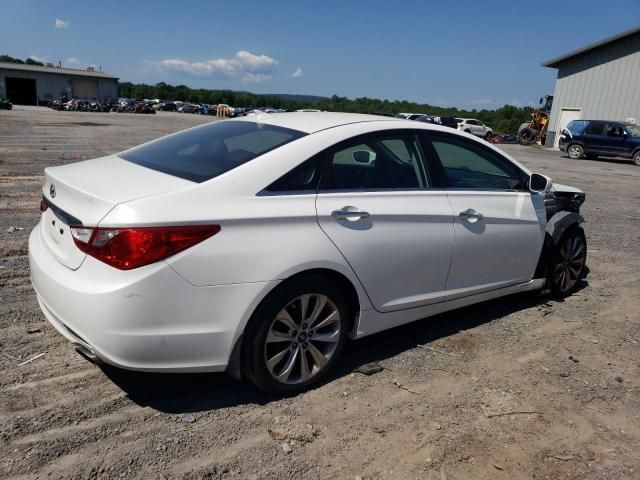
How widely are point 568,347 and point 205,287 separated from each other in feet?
9.89

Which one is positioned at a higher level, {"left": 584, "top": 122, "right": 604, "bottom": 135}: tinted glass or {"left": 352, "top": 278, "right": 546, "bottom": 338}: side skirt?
{"left": 584, "top": 122, "right": 604, "bottom": 135}: tinted glass

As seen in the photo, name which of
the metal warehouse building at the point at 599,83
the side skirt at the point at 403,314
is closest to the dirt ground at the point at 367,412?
the side skirt at the point at 403,314

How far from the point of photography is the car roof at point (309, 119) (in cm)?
356

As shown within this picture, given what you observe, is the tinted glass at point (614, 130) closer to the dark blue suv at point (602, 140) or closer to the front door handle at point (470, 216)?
the dark blue suv at point (602, 140)

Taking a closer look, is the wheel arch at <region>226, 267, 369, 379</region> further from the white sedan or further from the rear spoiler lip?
the rear spoiler lip

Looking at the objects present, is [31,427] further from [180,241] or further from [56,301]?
[180,241]

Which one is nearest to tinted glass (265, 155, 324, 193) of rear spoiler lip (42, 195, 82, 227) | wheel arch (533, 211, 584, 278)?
rear spoiler lip (42, 195, 82, 227)

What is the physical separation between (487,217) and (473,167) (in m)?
0.55

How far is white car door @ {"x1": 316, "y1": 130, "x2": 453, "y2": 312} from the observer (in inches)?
130

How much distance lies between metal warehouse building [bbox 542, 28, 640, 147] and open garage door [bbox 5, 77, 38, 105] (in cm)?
6542

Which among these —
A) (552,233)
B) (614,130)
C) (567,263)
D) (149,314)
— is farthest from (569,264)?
(614,130)

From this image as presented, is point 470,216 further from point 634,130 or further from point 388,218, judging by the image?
point 634,130

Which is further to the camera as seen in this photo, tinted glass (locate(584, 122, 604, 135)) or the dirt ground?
tinted glass (locate(584, 122, 604, 135))

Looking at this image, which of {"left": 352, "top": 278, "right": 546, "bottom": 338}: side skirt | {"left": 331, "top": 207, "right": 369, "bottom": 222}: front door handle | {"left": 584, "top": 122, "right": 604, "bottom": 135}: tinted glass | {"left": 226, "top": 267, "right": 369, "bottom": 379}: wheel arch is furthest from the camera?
{"left": 584, "top": 122, "right": 604, "bottom": 135}: tinted glass
